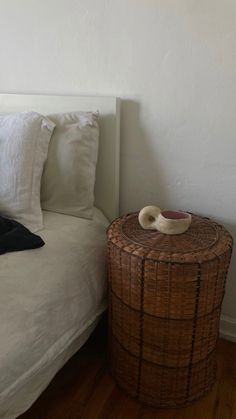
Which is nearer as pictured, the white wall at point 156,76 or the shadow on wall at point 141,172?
the white wall at point 156,76

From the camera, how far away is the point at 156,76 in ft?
4.48

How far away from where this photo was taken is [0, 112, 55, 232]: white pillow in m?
1.33

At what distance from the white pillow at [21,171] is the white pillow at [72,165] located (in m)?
0.08

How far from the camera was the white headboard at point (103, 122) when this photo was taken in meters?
1.46

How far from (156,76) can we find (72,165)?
1.61 ft

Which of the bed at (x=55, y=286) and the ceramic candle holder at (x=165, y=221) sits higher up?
the ceramic candle holder at (x=165, y=221)

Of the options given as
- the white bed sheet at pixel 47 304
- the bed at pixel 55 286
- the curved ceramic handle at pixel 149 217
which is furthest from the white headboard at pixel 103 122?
the curved ceramic handle at pixel 149 217

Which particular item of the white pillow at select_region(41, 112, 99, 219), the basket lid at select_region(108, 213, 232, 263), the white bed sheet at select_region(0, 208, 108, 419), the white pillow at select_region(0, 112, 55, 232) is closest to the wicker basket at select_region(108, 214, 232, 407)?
the basket lid at select_region(108, 213, 232, 263)

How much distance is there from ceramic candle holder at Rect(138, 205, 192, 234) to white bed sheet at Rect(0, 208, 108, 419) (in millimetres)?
240

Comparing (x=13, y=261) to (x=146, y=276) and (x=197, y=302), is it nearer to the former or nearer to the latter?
(x=146, y=276)

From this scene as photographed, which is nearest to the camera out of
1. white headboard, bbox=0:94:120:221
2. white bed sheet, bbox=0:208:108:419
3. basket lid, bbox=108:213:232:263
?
white bed sheet, bbox=0:208:108:419

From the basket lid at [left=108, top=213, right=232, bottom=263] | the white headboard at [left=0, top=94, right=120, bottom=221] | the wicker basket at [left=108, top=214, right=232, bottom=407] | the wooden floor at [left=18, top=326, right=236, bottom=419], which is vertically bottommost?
the wooden floor at [left=18, top=326, right=236, bottom=419]

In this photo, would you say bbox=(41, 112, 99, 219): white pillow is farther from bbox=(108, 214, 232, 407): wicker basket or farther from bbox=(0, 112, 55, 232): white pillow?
bbox=(108, 214, 232, 407): wicker basket

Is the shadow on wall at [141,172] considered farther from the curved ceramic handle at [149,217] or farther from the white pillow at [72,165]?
the curved ceramic handle at [149,217]
